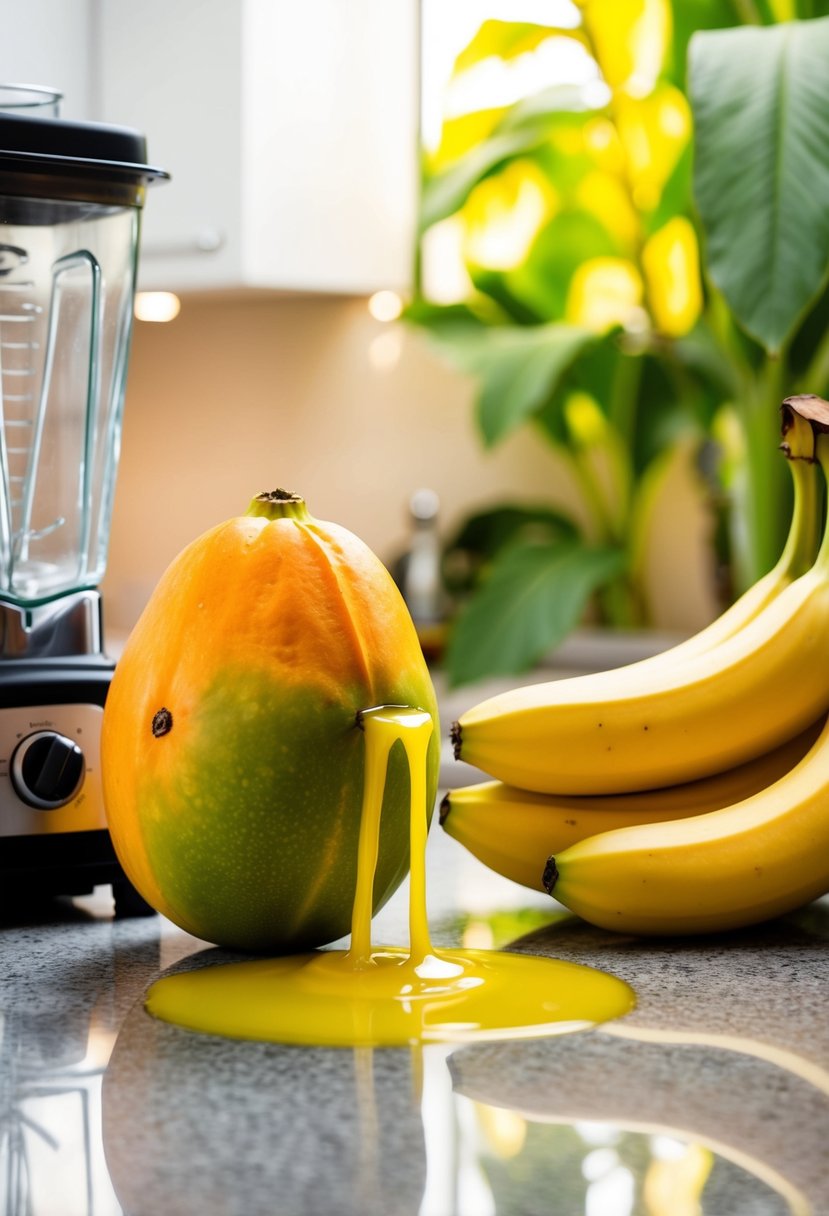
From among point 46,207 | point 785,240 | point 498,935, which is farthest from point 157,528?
point 498,935

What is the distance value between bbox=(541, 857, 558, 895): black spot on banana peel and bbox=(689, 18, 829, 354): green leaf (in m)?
0.53

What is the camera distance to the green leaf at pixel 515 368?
6.62ft

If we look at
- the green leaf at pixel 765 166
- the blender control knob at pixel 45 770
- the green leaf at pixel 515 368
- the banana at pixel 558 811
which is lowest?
the banana at pixel 558 811

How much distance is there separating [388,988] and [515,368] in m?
1.52

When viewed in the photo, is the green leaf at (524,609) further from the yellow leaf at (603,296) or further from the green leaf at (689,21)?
the green leaf at (689,21)

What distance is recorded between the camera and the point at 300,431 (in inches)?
102

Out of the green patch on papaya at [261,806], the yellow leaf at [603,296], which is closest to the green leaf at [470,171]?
the yellow leaf at [603,296]

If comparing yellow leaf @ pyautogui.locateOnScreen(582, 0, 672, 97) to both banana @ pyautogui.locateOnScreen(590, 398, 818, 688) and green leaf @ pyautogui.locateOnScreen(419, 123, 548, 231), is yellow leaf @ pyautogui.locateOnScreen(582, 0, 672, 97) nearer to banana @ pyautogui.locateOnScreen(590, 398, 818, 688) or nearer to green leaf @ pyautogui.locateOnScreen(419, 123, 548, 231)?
green leaf @ pyautogui.locateOnScreen(419, 123, 548, 231)

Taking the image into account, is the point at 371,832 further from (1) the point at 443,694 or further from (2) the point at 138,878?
(1) the point at 443,694

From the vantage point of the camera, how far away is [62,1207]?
0.44 metres

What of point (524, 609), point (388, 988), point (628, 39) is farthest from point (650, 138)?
point (388, 988)

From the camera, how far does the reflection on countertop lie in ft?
1.47

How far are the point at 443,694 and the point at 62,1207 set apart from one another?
1860 millimetres

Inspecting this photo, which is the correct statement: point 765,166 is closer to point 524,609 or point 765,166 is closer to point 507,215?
point 524,609
